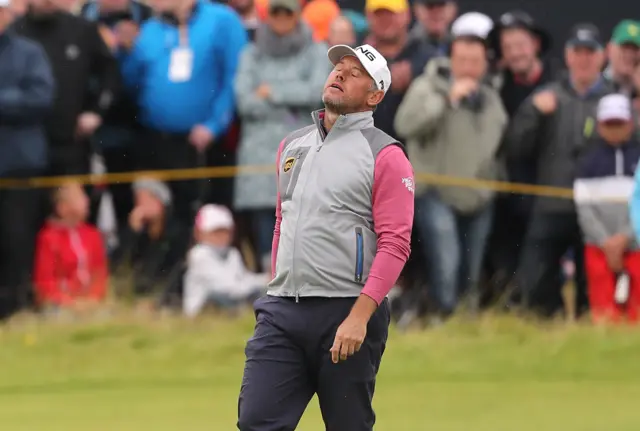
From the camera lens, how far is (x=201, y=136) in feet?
41.2

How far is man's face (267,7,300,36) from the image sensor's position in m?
12.3

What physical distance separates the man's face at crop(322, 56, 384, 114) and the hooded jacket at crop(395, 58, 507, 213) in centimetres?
607

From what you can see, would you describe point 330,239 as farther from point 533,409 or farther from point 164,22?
point 164,22

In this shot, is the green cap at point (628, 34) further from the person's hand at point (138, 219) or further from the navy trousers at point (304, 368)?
the navy trousers at point (304, 368)

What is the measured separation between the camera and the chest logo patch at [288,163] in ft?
20.2

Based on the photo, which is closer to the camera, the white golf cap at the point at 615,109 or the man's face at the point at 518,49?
the white golf cap at the point at 615,109

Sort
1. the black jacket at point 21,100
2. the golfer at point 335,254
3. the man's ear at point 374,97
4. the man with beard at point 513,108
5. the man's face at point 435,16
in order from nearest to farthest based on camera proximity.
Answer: the golfer at point 335,254
the man's ear at point 374,97
the black jacket at point 21,100
the man with beard at point 513,108
the man's face at point 435,16

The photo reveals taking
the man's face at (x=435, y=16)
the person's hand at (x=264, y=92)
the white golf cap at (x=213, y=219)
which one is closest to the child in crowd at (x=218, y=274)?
the white golf cap at (x=213, y=219)

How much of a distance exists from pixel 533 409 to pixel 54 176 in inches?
176

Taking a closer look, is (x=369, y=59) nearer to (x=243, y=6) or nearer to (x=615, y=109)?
(x=615, y=109)

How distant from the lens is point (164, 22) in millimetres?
12789

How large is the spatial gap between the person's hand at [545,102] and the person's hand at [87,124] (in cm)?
336

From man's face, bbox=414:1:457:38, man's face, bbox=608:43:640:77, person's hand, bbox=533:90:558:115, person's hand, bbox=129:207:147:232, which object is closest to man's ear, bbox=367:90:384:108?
person's hand, bbox=533:90:558:115

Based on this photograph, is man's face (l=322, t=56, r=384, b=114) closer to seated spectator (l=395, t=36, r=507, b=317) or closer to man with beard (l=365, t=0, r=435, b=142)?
seated spectator (l=395, t=36, r=507, b=317)
